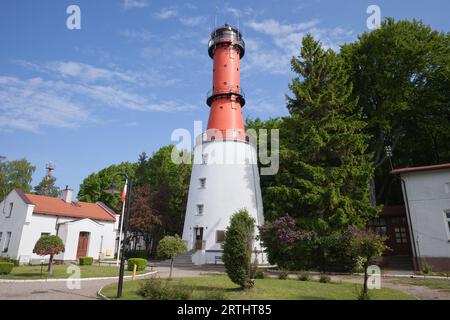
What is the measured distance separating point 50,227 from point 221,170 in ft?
53.9

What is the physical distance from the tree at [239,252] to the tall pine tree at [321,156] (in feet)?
33.9

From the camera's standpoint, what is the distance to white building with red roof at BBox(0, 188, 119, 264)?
→ 83.7 ft

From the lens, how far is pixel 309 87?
81.5 feet

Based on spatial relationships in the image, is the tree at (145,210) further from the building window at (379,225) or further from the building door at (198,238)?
the building window at (379,225)

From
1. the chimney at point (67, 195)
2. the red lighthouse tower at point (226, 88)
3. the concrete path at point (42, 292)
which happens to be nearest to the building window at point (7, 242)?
the chimney at point (67, 195)

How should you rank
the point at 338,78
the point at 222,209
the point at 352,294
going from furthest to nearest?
the point at 222,209 → the point at 338,78 → the point at 352,294

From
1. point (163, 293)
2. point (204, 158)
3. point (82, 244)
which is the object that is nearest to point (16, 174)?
point (82, 244)

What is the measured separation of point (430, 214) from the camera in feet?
64.1

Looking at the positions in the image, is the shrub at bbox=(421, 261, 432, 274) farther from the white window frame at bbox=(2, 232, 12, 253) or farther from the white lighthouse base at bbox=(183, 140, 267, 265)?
the white window frame at bbox=(2, 232, 12, 253)

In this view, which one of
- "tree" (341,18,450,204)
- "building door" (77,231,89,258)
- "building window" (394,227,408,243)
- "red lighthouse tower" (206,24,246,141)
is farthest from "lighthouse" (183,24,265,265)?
"building window" (394,227,408,243)

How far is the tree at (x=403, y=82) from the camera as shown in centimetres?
2642

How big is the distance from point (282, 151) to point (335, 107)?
222 inches
